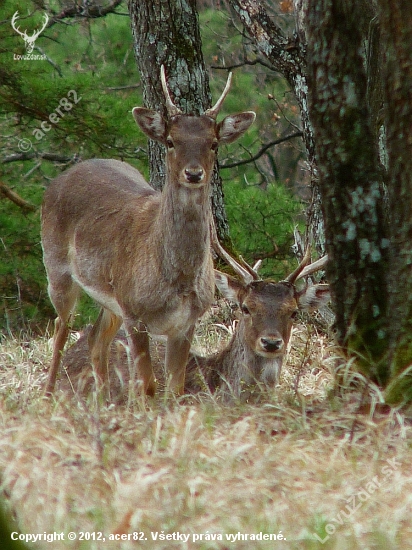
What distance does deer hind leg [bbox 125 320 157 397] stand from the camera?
661 centimetres

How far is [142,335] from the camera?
21.8ft

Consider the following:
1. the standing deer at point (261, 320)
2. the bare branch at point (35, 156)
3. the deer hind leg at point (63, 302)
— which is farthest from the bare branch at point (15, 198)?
the standing deer at point (261, 320)

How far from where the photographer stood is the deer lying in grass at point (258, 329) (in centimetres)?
628

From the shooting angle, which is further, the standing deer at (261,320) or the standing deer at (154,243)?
the standing deer at (154,243)

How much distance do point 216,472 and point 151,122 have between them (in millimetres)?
3279

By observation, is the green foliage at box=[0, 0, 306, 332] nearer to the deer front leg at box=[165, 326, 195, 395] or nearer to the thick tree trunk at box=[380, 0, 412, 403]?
the deer front leg at box=[165, 326, 195, 395]

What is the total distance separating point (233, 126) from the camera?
22.1 ft

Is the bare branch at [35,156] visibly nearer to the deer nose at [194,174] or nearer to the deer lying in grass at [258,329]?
the deer lying in grass at [258,329]

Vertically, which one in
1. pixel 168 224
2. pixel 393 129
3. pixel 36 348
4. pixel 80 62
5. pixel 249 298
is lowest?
pixel 36 348

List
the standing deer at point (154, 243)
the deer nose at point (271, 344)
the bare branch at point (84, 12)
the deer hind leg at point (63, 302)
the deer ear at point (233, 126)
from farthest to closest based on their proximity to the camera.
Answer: the bare branch at point (84, 12), the deer hind leg at point (63, 302), the deer ear at point (233, 126), the standing deer at point (154, 243), the deer nose at point (271, 344)

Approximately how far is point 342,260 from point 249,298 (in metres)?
1.29

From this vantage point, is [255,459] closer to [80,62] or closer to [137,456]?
[137,456]

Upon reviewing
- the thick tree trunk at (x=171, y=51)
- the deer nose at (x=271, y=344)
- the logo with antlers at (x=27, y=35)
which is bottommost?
the deer nose at (x=271, y=344)

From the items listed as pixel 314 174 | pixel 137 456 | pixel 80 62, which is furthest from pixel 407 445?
pixel 80 62
